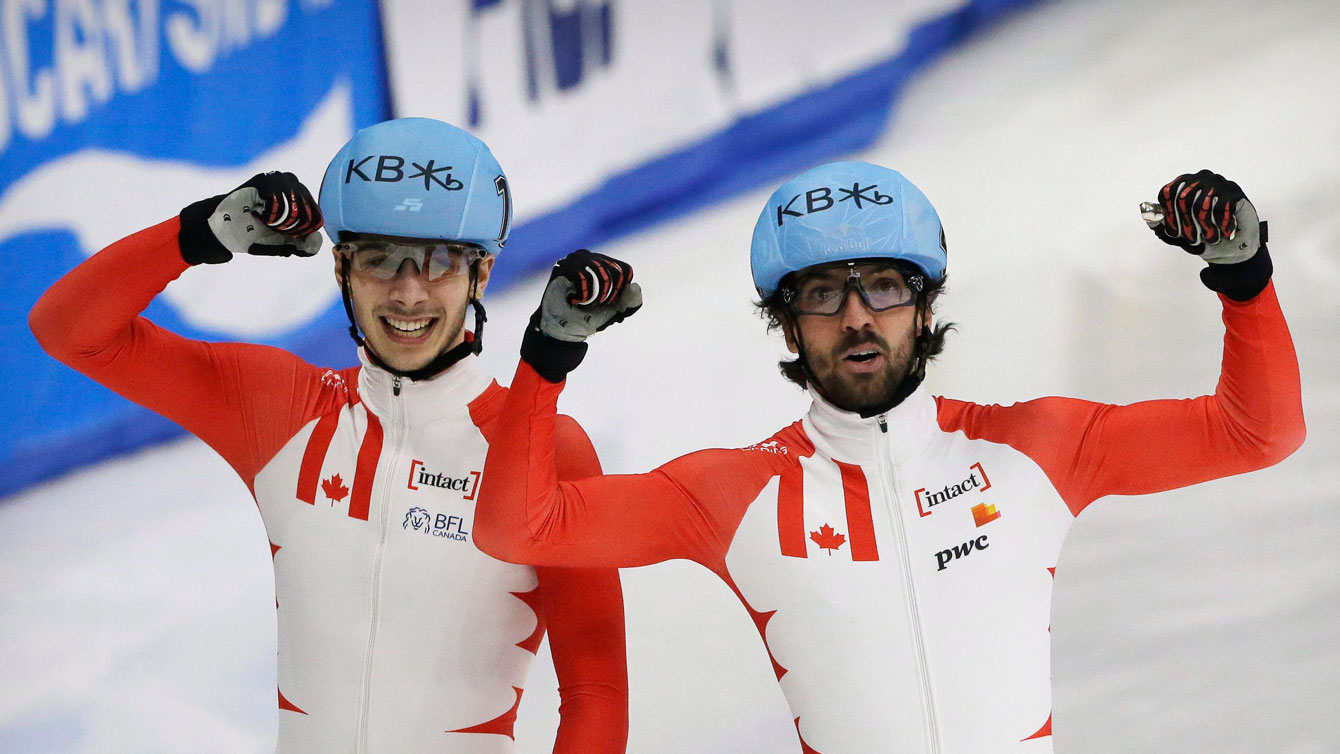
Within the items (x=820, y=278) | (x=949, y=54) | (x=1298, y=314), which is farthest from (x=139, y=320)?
(x=1298, y=314)

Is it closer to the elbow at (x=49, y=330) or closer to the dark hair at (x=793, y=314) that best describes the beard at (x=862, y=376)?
the dark hair at (x=793, y=314)

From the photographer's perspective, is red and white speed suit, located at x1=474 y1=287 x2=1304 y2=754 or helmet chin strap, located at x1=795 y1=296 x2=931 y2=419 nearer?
red and white speed suit, located at x1=474 y1=287 x2=1304 y2=754

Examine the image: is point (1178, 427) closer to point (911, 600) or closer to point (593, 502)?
point (911, 600)

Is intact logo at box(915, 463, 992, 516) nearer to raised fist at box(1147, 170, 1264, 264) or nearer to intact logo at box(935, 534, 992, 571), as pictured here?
intact logo at box(935, 534, 992, 571)

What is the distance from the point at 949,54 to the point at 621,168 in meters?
1.31

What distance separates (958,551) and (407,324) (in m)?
1.21

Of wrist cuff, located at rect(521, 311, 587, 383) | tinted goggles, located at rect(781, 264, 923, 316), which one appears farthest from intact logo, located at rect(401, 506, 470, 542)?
tinted goggles, located at rect(781, 264, 923, 316)

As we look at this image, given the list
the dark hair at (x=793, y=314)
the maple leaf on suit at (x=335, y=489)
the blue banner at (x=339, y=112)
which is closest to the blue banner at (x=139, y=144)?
the blue banner at (x=339, y=112)

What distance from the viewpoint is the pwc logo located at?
105 inches

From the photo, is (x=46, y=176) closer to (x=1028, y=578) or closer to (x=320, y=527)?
(x=320, y=527)

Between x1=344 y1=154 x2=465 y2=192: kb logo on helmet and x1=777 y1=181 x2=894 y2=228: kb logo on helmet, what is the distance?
2.24ft

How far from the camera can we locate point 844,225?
270 centimetres

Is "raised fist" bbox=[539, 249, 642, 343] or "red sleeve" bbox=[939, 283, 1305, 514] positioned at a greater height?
"raised fist" bbox=[539, 249, 642, 343]

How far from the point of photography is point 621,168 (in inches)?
201
